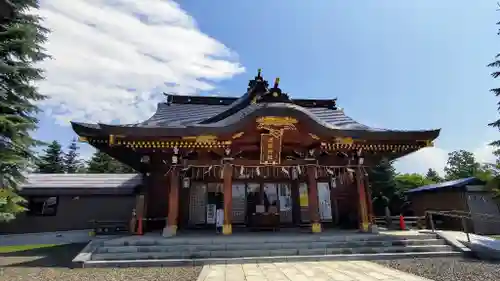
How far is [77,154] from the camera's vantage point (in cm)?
3856

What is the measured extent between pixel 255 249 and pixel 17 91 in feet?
30.4

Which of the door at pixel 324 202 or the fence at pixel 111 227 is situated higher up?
the door at pixel 324 202

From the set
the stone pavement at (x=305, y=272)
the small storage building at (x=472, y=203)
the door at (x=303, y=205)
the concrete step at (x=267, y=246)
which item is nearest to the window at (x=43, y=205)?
the concrete step at (x=267, y=246)

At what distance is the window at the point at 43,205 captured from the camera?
1380 centimetres

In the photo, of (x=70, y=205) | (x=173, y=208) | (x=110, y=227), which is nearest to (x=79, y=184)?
(x=70, y=205)

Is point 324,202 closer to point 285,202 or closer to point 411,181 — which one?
point 285,202

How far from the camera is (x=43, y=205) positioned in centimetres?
1400

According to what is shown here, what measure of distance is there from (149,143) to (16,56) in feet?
16.9

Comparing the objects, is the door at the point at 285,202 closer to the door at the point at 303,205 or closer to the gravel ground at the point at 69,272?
the door at the point at 303,205

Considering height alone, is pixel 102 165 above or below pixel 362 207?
above

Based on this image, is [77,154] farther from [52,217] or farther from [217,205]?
[217,205]

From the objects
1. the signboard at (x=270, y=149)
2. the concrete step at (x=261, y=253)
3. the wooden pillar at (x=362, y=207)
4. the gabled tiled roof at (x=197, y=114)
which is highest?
the gabled tiled roof at (x=197, y=114)

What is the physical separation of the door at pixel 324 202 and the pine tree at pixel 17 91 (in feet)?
34.0

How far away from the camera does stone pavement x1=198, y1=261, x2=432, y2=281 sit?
530 cm
